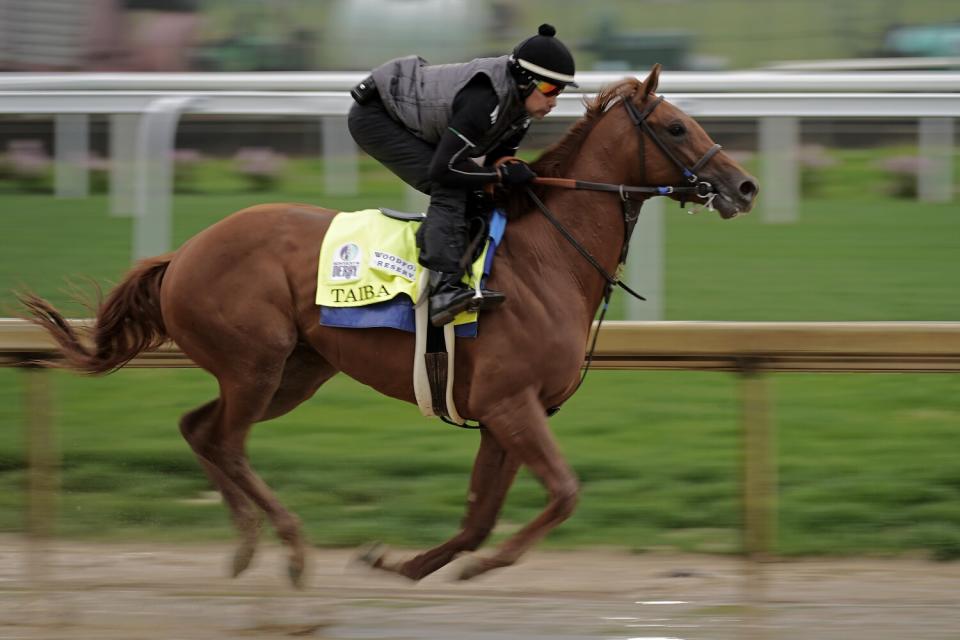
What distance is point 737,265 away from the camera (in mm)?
8969

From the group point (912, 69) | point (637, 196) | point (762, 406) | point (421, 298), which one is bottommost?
point (762, 406)

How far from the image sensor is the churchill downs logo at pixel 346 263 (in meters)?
4.93

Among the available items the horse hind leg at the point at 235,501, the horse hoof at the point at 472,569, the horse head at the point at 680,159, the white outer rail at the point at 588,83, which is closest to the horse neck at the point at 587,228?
the horse head at the point at 680,159

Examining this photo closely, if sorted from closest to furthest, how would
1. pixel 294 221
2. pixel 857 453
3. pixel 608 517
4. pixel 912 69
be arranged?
1. pixel 294 221
2. pixel 608 517
3. pixel 857 453
4. pixel 912 69

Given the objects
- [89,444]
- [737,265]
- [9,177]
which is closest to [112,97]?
[89,444]

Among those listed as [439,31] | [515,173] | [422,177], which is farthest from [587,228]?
[439,31]

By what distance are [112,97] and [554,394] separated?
4.42 metres

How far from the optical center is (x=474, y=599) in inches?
206

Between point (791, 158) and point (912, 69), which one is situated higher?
point (912, 69)

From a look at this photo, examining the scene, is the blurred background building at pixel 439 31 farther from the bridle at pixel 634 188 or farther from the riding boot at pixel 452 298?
the riding boot at pixel 452 298

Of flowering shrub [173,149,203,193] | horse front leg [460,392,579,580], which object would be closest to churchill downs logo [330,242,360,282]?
horse front leg [460,392,579,580]

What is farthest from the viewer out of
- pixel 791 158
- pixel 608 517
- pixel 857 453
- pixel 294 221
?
pixel 791 158

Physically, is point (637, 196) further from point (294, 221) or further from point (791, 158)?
point (791, 158)

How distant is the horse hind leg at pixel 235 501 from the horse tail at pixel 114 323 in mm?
349
